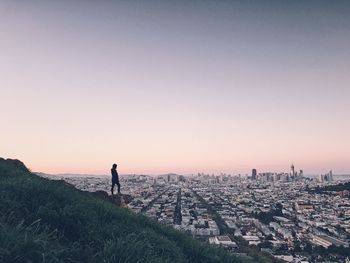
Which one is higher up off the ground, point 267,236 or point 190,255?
point 190,255

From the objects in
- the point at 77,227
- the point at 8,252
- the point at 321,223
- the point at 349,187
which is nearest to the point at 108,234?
the point at 77,227

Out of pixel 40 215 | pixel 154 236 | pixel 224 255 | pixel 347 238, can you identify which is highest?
pixel 40 215

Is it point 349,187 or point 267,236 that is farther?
point 349,187

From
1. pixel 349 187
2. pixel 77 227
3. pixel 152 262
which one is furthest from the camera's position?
pixel 349 187

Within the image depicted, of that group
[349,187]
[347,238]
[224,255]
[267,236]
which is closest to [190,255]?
[224,255]

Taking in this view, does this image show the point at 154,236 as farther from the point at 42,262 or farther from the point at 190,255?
the point at 42,262

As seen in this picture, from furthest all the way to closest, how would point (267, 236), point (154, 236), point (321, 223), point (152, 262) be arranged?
point (321, 223) → point (267, 236) → point (154, 236) → point (152, 262)
